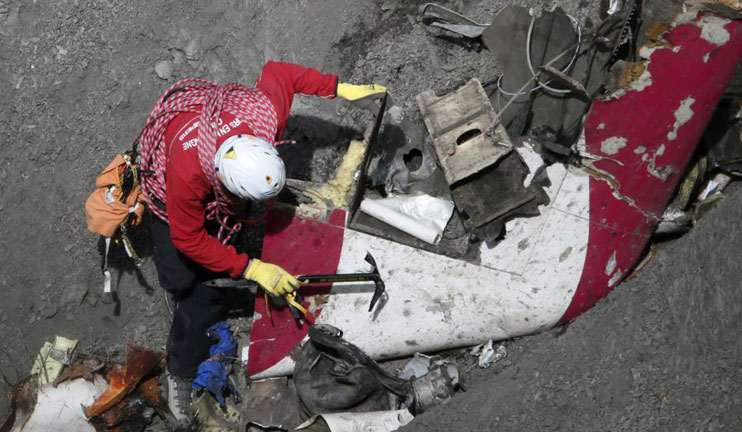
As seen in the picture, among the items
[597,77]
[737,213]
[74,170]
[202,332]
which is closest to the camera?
[737,213]

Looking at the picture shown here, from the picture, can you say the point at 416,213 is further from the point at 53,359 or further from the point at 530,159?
the point at 53,359

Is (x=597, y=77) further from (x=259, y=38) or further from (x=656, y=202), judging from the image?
(x=259, y=38)

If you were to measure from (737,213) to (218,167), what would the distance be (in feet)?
7.37

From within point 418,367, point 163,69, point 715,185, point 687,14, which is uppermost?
point 687,14

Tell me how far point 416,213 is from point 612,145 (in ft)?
3.08

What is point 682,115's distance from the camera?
3.23 metres

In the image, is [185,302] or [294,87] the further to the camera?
[185,302]

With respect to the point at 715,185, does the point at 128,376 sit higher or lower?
lower

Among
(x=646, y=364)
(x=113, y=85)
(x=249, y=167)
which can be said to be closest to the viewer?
(x=249, y=167)

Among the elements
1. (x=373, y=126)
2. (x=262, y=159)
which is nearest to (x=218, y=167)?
(x=262, y=159)

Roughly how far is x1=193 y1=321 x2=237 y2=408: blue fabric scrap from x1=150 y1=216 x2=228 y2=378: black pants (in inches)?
1.6

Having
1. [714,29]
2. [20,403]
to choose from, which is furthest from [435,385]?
[20,403]

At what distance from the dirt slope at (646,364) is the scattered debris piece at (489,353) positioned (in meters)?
0.16

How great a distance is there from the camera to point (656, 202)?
3354 mm
